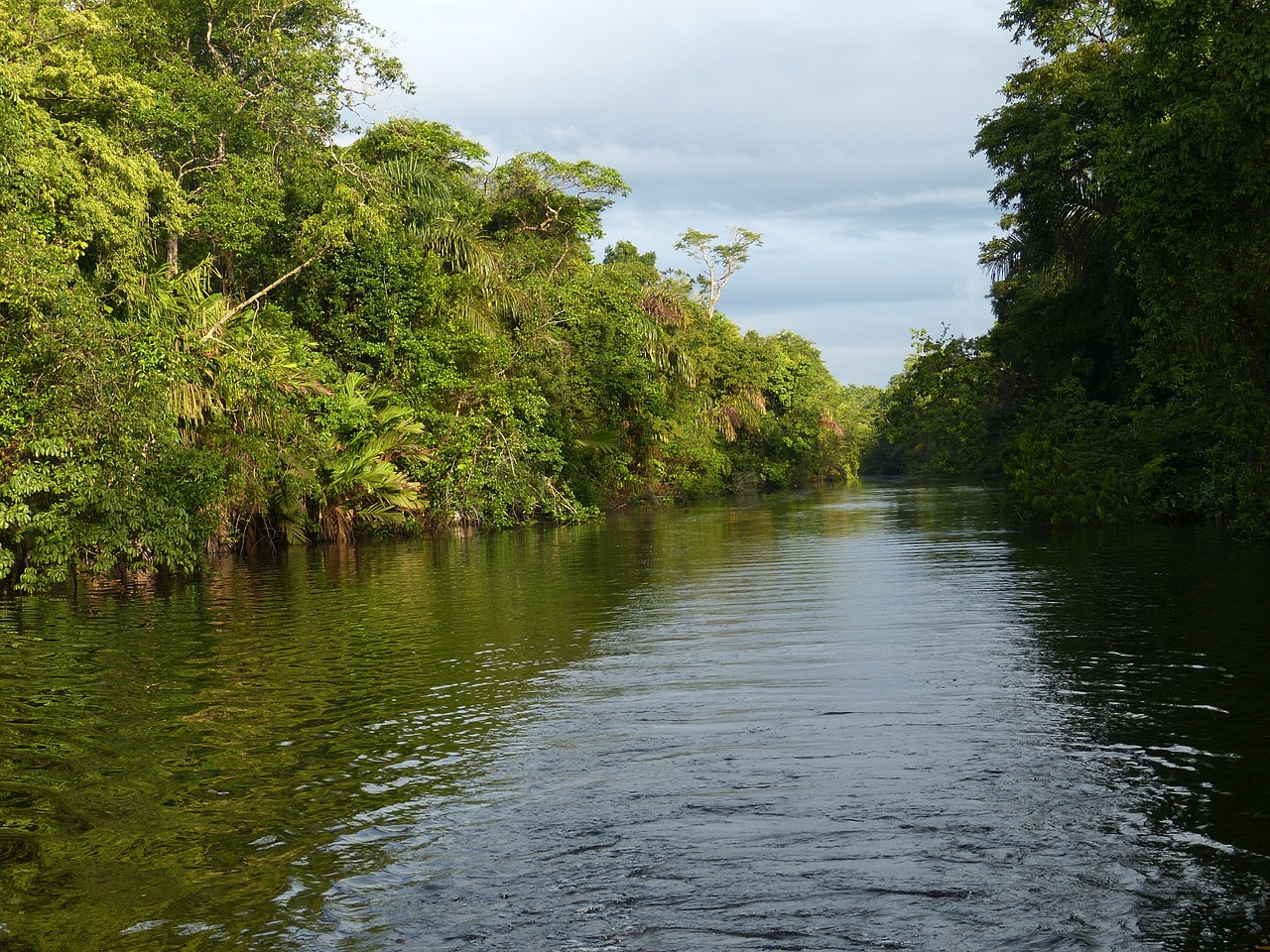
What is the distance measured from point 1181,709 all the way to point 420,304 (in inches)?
915

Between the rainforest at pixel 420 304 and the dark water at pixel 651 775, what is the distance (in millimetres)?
4239

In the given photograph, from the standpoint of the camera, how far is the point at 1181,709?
24.7 ft

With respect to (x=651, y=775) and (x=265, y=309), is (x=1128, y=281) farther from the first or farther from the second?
(x=651, y=775)

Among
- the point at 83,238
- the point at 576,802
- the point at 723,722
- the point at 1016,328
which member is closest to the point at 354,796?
Result: the point at 576,802

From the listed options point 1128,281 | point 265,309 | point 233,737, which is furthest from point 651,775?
point 1128,281

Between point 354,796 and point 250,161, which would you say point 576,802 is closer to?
point 354,796

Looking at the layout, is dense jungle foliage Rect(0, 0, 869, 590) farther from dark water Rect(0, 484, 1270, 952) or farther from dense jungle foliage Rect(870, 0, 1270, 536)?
dense jungle foliage Rect(870, 0, 1270, 536)

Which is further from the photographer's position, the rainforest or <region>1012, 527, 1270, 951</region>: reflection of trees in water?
the rainforest

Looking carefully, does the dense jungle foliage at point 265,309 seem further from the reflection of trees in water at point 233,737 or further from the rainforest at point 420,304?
the reflection of trees in water at point 233,737

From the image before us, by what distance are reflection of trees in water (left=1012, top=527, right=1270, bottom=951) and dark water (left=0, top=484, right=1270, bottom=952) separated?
0.03 metres

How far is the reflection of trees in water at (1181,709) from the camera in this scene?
14.8ft

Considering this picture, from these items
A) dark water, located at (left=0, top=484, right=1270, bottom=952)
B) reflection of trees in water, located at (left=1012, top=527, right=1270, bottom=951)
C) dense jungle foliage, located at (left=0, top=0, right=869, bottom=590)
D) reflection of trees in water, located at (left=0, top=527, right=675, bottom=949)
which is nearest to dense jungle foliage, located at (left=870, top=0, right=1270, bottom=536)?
reflection of trees in water, located at (left=1012, top=527, right=1270, bottom=951)

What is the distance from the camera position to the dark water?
4.44 meters

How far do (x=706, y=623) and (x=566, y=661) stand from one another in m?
2.48
